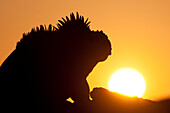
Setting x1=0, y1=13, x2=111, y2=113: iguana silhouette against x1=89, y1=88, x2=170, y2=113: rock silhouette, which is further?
x1=0, y1=13, x2=111, y2=113: iguana silhouette

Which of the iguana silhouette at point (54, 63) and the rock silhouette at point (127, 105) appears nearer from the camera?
the rock silhouette at point (127, 105)

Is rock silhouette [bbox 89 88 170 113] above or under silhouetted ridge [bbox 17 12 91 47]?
under

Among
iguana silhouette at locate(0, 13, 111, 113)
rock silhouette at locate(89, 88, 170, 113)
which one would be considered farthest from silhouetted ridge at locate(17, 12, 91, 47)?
rock silhouette at locate(89, 88, 170, 113)

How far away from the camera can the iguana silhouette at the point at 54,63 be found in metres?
2.59

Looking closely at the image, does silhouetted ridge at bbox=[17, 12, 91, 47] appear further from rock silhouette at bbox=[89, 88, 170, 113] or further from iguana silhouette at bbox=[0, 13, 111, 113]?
rock silhouette at bbox=[89, 88, 170, 113]

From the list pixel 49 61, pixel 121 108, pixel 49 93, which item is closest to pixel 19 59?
pixel 49 61

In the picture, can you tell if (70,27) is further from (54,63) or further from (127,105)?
(127,105)

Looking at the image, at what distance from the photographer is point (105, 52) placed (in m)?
3.02

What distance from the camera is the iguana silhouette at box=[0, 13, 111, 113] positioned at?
2.59 meters

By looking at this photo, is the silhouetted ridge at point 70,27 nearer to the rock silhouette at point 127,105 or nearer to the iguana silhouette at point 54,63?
the iguana silhouette at point 54,63

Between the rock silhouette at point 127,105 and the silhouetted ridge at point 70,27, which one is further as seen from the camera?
the silhouetted ridge at point 70,27

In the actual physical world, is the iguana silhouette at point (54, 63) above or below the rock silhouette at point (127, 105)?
above

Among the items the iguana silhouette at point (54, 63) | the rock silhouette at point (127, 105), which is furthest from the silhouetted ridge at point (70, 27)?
the rock silhouette at point (127, 105)

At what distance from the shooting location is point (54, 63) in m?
2.83
